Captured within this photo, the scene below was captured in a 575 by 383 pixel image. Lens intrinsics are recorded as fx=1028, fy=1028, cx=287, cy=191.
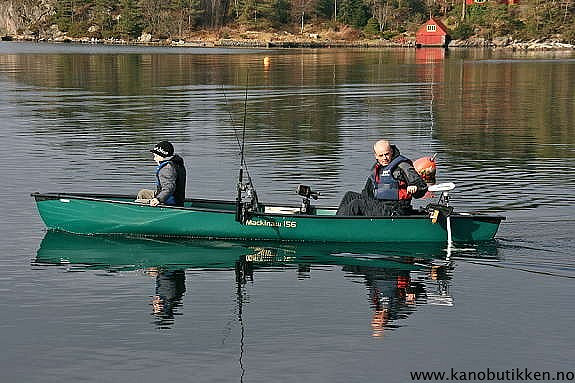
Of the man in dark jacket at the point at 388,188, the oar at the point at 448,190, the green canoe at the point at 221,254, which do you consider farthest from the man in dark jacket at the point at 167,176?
the oar at the point at 448,190

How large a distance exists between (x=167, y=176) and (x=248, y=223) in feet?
5.45

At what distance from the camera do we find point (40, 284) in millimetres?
15625

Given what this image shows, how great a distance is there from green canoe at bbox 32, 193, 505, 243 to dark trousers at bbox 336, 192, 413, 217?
279 millimetres

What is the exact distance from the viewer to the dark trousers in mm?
17328

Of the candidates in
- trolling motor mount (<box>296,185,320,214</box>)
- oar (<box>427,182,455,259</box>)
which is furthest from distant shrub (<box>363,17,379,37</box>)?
oar (<box>427,182,455,259</box>)

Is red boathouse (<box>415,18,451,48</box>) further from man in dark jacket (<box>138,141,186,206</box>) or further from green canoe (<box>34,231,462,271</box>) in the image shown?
green canoe (<box>34,231,462,271</box>)

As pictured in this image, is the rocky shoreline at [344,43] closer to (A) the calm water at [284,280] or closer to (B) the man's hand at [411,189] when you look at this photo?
(A) the calm water at [284,280]

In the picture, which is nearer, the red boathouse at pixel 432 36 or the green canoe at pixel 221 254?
the green canoe at pixel 221 254

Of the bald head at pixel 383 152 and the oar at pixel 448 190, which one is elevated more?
the bald head at pixel 383 152

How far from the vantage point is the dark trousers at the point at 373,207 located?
17.3m

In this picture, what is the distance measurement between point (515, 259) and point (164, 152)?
6202 millimetres

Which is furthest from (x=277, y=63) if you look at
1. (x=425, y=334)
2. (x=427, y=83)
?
(x=425, y=334)

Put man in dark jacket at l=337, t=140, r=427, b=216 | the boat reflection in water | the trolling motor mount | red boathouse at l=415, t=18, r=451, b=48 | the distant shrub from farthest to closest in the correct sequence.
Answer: the distant shrub
red boathouse at l=415, t=18, r=451, b=48
the trolling motor mount
man in dark jacket at l=337, t=140, r=427, b=216
the boat reflection in water

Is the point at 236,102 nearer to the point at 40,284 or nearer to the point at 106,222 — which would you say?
the point at 106,222
